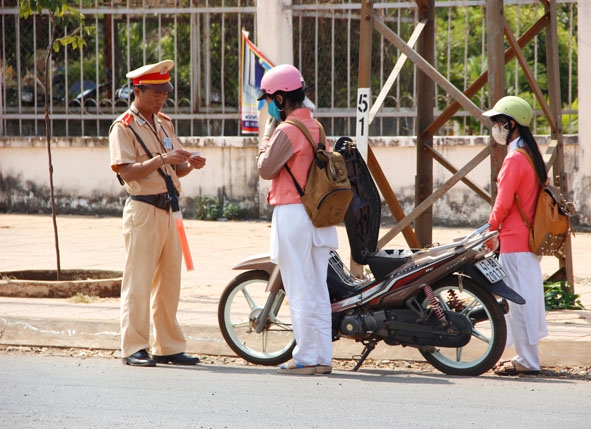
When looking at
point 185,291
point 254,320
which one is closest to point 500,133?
point 254,320

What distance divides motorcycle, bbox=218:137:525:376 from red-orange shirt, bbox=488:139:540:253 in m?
0.13

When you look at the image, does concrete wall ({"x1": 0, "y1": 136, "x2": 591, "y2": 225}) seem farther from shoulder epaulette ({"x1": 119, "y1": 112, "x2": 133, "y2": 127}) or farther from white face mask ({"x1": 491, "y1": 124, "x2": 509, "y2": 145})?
shoulder epaulette ({"x1": 119, "y1": 112, "x2": 133, "y2": 127})

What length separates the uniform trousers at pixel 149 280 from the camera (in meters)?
6.40

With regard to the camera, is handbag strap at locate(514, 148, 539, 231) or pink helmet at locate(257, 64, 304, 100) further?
handbag strap at locate(514, 148, 539, 231)

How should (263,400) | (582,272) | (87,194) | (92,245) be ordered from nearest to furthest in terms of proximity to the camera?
(263,400)
(582,272)
(92,245)
(87,194)

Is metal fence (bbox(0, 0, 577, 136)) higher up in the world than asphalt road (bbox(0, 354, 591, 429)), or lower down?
higher up

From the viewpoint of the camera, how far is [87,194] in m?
15.1

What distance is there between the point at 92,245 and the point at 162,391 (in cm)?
652

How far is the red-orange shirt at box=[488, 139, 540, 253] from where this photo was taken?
620 cm

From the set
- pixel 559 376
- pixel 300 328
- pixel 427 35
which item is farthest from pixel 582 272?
pixel 300 328

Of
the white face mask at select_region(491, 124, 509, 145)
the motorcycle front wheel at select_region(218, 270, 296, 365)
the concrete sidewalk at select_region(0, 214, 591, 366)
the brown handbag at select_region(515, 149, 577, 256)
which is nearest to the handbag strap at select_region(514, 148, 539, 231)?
the brown handbag at select_region(515, 149, 577, 256)

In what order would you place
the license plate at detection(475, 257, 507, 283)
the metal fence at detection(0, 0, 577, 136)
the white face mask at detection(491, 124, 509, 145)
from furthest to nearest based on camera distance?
the metal fence at detection(0, 0, 577, 136) < the white face mask at detection(491, 124, 509, 145) < the license plate at detection(475, 257, 507, 283)

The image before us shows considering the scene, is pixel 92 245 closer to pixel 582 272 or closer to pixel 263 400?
pixel 582 272

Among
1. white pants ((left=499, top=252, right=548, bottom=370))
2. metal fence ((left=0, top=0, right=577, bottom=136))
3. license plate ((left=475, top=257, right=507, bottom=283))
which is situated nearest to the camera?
license plate ((left=475, top=257, right=507, bottom=283))
